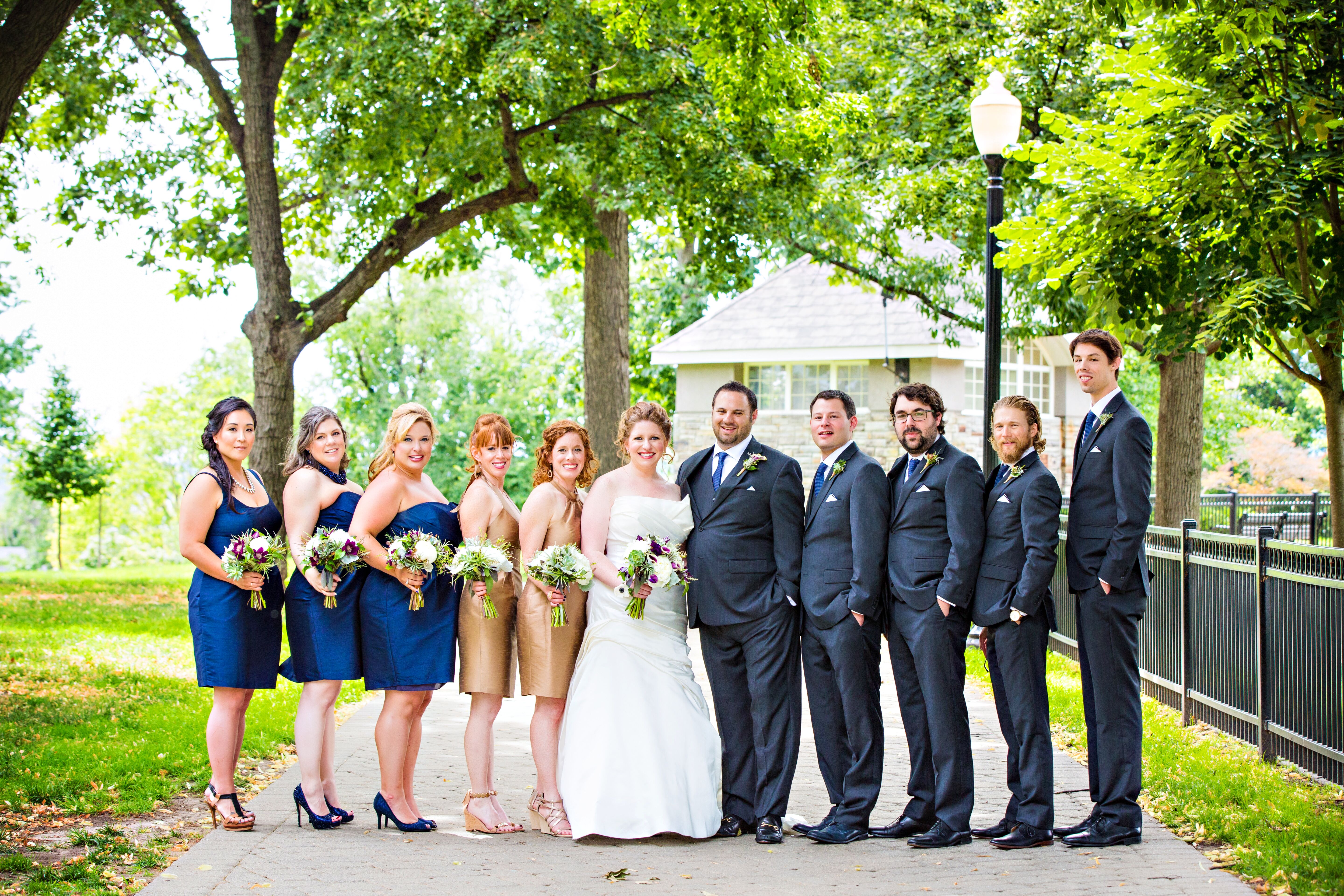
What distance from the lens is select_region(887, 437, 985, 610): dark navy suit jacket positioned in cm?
585

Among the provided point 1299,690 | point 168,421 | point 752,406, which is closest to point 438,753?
→ point 752,406

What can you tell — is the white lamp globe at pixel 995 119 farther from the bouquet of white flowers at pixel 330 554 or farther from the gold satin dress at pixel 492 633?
the bouquet of white flowers at pixel 330 554

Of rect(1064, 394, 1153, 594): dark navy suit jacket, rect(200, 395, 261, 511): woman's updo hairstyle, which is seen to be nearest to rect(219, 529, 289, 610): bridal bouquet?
rect(200, 395, 261, 511): woman's updo hairstyle

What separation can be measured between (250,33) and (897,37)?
9.56 metres

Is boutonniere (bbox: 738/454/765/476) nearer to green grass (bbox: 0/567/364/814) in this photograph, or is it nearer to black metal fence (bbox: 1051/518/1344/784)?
black metal fence (bbox: 1051/518/1344/784)

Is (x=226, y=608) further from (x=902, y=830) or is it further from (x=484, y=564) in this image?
(x=902, y=830)

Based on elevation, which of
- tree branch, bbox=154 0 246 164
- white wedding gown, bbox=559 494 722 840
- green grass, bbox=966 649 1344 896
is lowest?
green grass, bbox=966 649 1344 896

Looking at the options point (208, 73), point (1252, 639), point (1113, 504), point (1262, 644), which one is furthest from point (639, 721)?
point (208, 73)

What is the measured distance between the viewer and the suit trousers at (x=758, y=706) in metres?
6.09

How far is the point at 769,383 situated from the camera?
2795cm

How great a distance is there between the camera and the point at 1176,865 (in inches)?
216

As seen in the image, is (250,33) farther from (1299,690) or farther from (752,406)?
(1299,690)

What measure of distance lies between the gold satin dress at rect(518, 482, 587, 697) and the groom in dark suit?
0.66 m

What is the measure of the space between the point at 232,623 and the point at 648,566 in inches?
86.7
